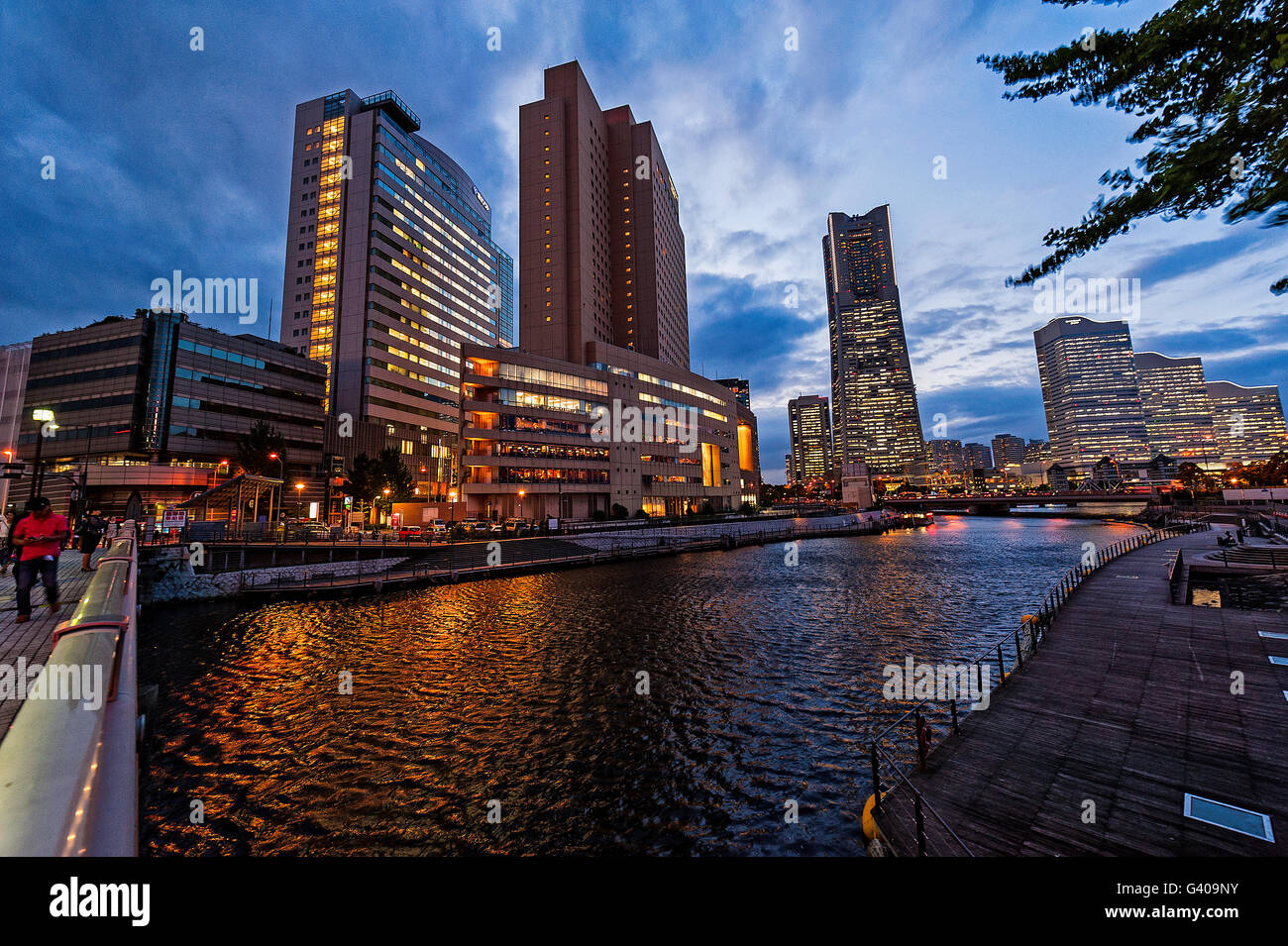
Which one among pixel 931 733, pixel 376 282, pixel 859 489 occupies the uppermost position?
pixel 376 282

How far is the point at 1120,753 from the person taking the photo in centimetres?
957

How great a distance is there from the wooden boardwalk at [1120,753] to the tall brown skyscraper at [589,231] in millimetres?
92758

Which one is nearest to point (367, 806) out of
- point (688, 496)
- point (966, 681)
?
point (966, 681)

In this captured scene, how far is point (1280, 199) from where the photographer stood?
19.9ft

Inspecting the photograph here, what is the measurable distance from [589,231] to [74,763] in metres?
118

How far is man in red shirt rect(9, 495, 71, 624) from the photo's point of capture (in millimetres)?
10742

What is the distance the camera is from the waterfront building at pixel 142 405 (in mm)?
65375

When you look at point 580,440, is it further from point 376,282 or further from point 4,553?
point 4,553

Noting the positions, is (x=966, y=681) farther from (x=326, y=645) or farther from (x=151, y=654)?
(x=151, y=654)

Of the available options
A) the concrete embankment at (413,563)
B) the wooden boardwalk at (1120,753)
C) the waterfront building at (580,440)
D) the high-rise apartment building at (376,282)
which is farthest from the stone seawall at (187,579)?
the high-rise apartment building at (376,282)

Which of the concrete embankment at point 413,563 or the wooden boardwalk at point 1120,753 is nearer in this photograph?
the wooden boardwalk at point 1120,753

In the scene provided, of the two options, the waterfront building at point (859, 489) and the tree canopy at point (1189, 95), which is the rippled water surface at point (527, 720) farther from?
the waterfront building at point (859, 489)

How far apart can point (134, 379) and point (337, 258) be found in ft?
145

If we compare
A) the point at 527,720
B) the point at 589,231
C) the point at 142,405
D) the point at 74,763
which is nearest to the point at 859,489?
the point at 589,231
